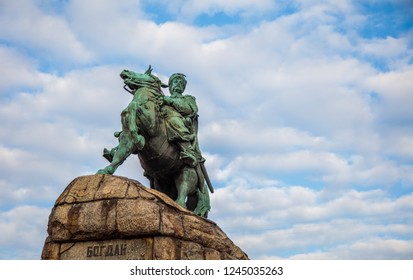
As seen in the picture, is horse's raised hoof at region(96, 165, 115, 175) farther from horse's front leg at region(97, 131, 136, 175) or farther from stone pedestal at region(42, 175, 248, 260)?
stone pedestal at region(42, 175, 248, 260)

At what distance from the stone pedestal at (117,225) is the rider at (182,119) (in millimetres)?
1705

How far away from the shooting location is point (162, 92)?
11.1 meters

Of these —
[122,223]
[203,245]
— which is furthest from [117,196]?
[203,245]

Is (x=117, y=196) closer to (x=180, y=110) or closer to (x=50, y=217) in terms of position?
(x=50, y=217)

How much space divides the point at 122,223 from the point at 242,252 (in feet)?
8.69

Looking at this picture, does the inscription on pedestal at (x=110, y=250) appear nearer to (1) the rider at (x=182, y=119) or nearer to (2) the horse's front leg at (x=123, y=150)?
(2) the horse's front leg at (x=123, y=150)

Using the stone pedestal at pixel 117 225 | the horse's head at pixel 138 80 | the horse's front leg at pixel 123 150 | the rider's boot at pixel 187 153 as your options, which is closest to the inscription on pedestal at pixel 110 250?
the stone pedestal at pixel 117 225

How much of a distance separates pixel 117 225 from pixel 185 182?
8.46 ft

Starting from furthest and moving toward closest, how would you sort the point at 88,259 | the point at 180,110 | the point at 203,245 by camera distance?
the point at 180,110 < the point at 203,245 < the point at 88,259

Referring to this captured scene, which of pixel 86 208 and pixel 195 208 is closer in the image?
pixel 86 208

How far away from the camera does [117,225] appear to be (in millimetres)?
8555

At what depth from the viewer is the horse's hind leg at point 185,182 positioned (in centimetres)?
1091

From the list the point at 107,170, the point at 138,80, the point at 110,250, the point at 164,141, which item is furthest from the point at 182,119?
the point at 110,250

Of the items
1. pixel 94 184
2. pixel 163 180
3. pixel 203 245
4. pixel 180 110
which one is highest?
pixel 180 110
